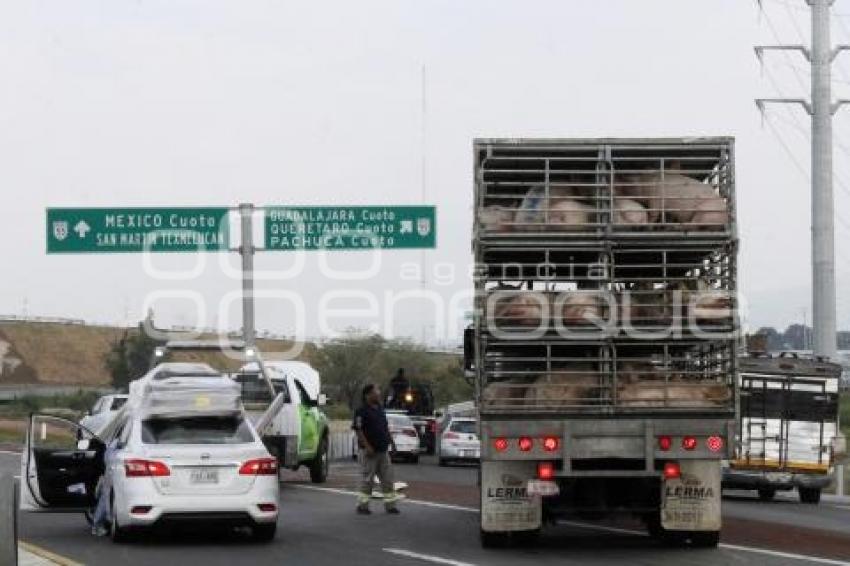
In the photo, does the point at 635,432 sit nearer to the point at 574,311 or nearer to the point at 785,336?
the point at 574,311

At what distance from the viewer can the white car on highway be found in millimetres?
16484

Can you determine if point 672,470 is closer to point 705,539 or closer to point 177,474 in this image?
point 705,539

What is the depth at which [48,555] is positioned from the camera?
1561 centimetres

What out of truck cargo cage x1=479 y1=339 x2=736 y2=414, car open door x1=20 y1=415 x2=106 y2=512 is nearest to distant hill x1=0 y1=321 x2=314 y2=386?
car open door x1=20 y1=415 x2=106 y2=512

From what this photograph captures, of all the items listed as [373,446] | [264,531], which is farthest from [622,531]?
[264,531]

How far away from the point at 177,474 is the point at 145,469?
1.09ft

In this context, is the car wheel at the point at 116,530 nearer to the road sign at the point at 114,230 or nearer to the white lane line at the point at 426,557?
the white lane line at the point at 426,557

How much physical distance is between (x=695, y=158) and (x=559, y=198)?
1.45 m

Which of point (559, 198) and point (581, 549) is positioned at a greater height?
point (559, 198)

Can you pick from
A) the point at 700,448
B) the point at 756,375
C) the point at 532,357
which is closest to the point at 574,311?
the point at 532,357

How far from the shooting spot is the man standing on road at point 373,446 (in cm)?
2177

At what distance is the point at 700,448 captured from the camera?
52.1ft

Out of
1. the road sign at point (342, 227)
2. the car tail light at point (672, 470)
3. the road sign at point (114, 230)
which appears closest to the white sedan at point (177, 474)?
the car tail light at point (672, 470)

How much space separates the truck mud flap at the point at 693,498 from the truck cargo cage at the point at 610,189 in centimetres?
237
